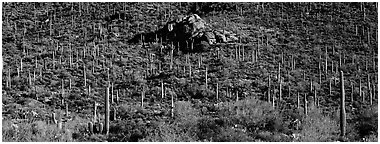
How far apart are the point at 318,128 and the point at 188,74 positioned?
9.94 m

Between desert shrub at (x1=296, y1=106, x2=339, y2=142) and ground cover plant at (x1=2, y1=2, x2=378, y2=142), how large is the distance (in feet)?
0.15

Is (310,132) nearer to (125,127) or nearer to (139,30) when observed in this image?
(125,127)

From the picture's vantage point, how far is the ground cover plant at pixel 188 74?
47.3 ft

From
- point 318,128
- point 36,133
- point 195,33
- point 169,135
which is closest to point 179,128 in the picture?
point 169,135

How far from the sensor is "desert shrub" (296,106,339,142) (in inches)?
533

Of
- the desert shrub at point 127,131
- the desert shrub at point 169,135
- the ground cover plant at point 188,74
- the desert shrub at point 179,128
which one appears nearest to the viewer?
the desert shrub at point 169,135

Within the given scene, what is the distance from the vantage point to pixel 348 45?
27.5 meters

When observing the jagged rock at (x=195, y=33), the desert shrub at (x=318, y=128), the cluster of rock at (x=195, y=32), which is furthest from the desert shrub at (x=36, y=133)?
the cluster of rock at (x=195, y=32)

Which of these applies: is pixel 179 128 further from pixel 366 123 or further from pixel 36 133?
pixel 366 123

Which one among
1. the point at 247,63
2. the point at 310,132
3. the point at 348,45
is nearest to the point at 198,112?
the point at 310,132

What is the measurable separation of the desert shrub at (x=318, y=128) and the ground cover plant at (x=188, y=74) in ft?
0.15

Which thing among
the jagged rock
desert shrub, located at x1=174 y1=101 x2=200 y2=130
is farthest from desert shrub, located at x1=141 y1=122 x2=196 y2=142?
the jagged rock

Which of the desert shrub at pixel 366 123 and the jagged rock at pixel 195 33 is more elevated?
the jagged rock at pixel 195 33

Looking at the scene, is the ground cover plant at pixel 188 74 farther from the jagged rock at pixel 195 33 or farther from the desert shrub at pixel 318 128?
the jagged rock at pixel 195 33
